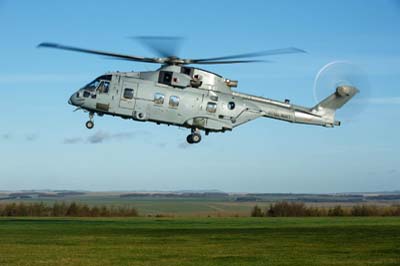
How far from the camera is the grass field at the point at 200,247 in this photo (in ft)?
123

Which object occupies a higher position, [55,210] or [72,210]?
[72,210]

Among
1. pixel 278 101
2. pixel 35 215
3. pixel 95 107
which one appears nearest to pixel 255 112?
pixel 278 101

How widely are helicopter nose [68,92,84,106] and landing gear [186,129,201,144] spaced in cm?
660

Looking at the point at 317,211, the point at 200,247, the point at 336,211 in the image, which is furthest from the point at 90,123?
the point at 317,211

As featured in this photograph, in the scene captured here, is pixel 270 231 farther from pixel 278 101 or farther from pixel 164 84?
pixel 164 84

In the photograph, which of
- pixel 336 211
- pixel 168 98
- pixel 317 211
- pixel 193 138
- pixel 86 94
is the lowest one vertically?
pixel 317 211

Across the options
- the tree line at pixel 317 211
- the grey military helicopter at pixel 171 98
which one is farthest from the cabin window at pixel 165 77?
the tree line at pixel 317 211

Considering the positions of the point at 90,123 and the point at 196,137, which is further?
the point at 196,137

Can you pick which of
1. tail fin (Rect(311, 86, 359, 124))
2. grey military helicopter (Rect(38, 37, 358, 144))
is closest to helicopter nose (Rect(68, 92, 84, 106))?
grey military helicopter (Rect(38, 37, 358, 144))

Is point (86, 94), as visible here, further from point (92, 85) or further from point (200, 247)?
point (200, 247)

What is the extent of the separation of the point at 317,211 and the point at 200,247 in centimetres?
6179

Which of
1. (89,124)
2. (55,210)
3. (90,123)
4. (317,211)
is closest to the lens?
(89,124)

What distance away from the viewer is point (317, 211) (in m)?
106

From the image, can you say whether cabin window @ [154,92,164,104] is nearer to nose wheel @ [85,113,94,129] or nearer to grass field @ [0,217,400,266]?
nose wheel @ [85,113,94,129]
